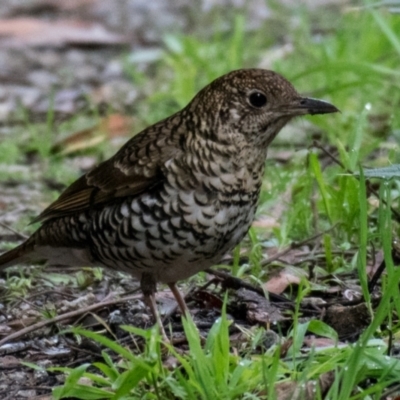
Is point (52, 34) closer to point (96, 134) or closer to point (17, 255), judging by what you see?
point (96, 134)

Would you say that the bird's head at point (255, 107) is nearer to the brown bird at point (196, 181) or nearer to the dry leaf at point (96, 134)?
the brown bird at point (196, 181)

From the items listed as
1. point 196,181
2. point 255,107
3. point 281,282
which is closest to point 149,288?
point 196,181

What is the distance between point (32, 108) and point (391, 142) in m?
3.23

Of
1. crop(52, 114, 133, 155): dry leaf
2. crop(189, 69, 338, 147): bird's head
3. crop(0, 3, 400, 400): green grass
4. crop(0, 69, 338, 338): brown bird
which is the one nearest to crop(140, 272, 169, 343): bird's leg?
crop(0, 69, 338, 338): brown bird

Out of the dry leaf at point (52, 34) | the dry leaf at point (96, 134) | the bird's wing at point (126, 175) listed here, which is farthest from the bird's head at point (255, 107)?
the dry leaf at point (52, 34)

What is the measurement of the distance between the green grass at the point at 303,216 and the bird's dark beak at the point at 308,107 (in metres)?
0.27

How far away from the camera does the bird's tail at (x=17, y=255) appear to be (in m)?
5.28

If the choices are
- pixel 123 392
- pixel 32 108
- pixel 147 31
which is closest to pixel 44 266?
pixel 123 392

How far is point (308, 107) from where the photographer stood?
441 centimetres

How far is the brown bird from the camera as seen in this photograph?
4285mm

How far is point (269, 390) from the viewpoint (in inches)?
135

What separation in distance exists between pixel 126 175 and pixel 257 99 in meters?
0.64

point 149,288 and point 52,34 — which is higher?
point 52,34

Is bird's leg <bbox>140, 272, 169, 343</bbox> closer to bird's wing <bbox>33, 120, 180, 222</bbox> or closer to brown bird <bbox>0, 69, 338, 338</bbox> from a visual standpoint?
brown bird <bbox>0, 69, 338, 338</bbox>
